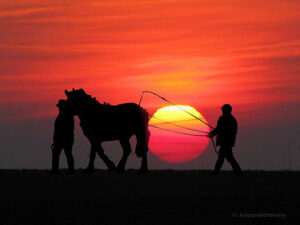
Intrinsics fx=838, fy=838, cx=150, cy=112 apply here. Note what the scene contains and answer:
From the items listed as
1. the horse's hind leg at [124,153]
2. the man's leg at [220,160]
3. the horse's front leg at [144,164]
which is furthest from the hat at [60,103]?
the man's leg at [220,160]

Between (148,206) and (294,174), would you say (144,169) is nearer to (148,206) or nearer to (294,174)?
(294,174)

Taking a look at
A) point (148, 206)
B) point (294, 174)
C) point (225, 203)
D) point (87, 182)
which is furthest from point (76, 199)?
point (294, 174)

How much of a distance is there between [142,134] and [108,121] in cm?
121

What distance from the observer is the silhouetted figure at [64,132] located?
86.1 feet

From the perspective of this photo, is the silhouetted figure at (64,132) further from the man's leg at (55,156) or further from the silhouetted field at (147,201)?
the silhouetted field at (147,201)

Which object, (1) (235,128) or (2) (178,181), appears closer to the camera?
(2) (178,181)

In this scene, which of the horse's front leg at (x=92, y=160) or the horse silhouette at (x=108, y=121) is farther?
the horse silhouette at (x=108, y=121)

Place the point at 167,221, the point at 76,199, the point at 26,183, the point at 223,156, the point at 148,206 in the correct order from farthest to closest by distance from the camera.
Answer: the point at 223,156, the point at 26,183, the point at 76,199, the point at 148,206, the point at 167,221

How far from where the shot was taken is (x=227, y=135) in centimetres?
2586

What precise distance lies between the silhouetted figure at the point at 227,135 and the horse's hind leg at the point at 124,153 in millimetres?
3037

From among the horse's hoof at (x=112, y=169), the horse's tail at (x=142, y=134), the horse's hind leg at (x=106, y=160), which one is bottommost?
the horse's hoof at (x=112, y=169)

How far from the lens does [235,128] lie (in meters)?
26.1

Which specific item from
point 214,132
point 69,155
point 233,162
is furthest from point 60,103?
point 233,162

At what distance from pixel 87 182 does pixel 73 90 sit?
17.6 ft
